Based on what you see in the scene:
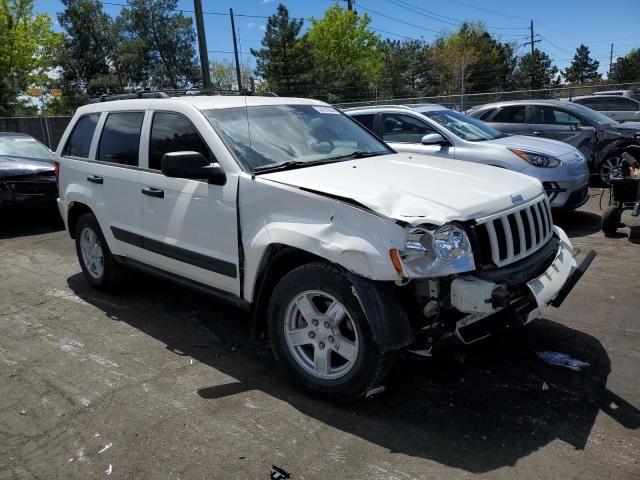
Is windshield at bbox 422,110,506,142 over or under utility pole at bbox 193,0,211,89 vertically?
under

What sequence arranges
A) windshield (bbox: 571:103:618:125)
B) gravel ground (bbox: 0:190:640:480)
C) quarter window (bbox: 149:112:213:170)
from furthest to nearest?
windshield (bbox: 571:103:618:125) → quarter window (bbox: 149:112:213:170) → gravel ground (bbox: 0:190:640:480)

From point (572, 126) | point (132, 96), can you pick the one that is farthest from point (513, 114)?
point (132, 96)

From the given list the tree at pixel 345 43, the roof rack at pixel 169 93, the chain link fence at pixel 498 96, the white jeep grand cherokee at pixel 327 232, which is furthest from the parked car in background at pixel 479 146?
the tree at pixel 345 43

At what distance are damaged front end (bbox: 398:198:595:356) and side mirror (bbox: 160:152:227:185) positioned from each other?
5.02 feet

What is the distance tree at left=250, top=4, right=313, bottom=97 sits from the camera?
4369 centimetres

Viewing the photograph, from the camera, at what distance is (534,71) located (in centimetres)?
6669

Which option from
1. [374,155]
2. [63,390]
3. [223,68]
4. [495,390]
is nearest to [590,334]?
[495,390]

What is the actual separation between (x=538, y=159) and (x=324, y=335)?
17.7ft

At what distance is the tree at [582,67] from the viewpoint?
9206 centimetres

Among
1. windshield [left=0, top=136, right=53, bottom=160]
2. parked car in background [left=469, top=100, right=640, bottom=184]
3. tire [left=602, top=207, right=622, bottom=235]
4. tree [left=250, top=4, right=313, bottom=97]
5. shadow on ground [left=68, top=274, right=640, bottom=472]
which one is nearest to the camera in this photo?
shadow on ground [left=68, top=274, right=640, bottom=472]

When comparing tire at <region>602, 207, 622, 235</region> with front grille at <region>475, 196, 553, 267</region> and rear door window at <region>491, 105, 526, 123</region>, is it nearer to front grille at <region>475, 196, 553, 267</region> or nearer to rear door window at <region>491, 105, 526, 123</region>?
front grille at <region>475, 196, 553, 267</region>

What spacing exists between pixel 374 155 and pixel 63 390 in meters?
2.89

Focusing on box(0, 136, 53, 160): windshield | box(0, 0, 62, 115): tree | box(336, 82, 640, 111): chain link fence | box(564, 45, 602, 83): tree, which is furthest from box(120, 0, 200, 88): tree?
box(564, 45, 602, 83): tree

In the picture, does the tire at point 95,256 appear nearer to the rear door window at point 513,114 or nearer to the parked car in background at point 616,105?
the rear door window at point 513,114
